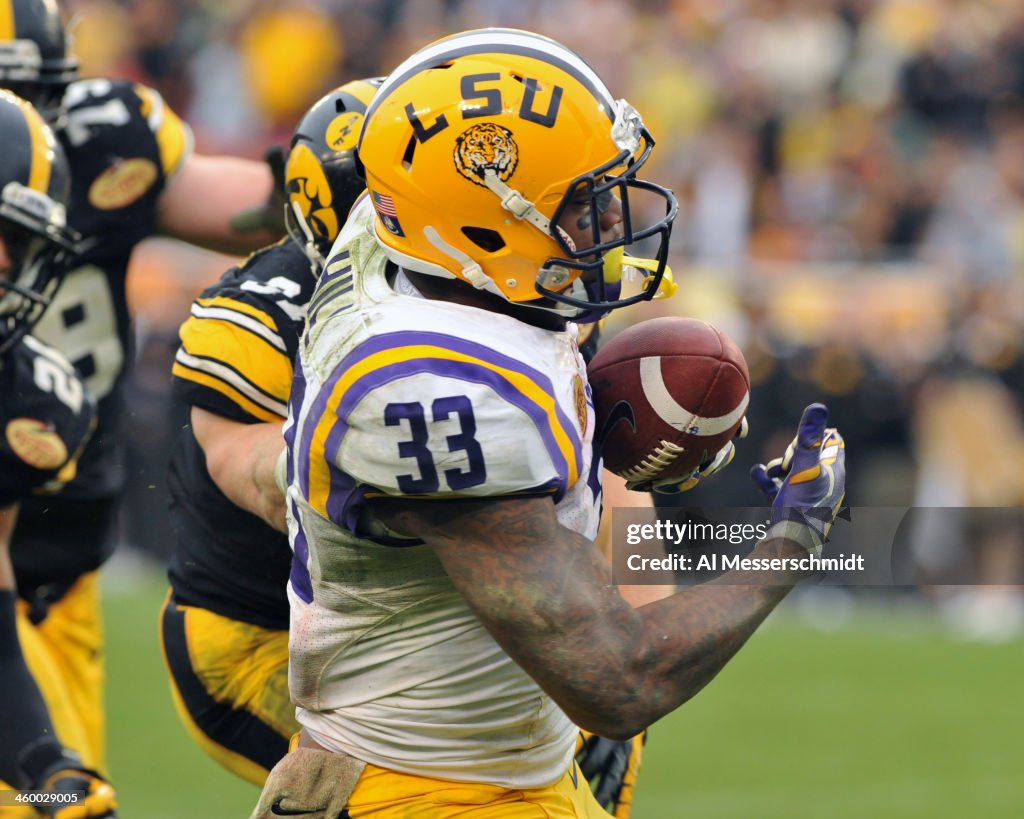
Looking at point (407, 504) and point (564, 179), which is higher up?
point (564, 179)

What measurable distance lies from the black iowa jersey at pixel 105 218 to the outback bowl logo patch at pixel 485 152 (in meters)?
2.04

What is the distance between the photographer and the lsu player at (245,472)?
11.1ft

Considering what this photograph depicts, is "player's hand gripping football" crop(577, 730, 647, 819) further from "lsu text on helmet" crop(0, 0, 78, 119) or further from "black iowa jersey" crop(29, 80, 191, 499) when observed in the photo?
"lsu text on helmet" crop(0, 0, 78, 119)

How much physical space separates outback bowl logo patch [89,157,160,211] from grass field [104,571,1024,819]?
2.71m

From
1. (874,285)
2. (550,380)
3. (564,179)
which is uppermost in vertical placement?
(564,179)

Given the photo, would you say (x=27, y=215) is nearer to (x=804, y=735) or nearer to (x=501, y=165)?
(x=501, y=165)

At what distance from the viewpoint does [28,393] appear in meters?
3.76

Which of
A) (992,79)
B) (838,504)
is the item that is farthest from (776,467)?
(992,79)

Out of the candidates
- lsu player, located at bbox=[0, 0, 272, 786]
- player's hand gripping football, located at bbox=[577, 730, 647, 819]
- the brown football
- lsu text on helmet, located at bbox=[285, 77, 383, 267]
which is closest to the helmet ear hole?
the brown football

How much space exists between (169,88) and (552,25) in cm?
293

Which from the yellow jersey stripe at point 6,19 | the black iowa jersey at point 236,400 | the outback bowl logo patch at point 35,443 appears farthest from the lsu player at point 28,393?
the yellow jersey stripe at point 6,19

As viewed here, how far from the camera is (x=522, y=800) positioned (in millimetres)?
2824

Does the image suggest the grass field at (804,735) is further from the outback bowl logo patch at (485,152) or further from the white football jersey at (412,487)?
the outback bowl logo patch at (485,152)

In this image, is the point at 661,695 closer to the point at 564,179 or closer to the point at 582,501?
the point at 582,501
